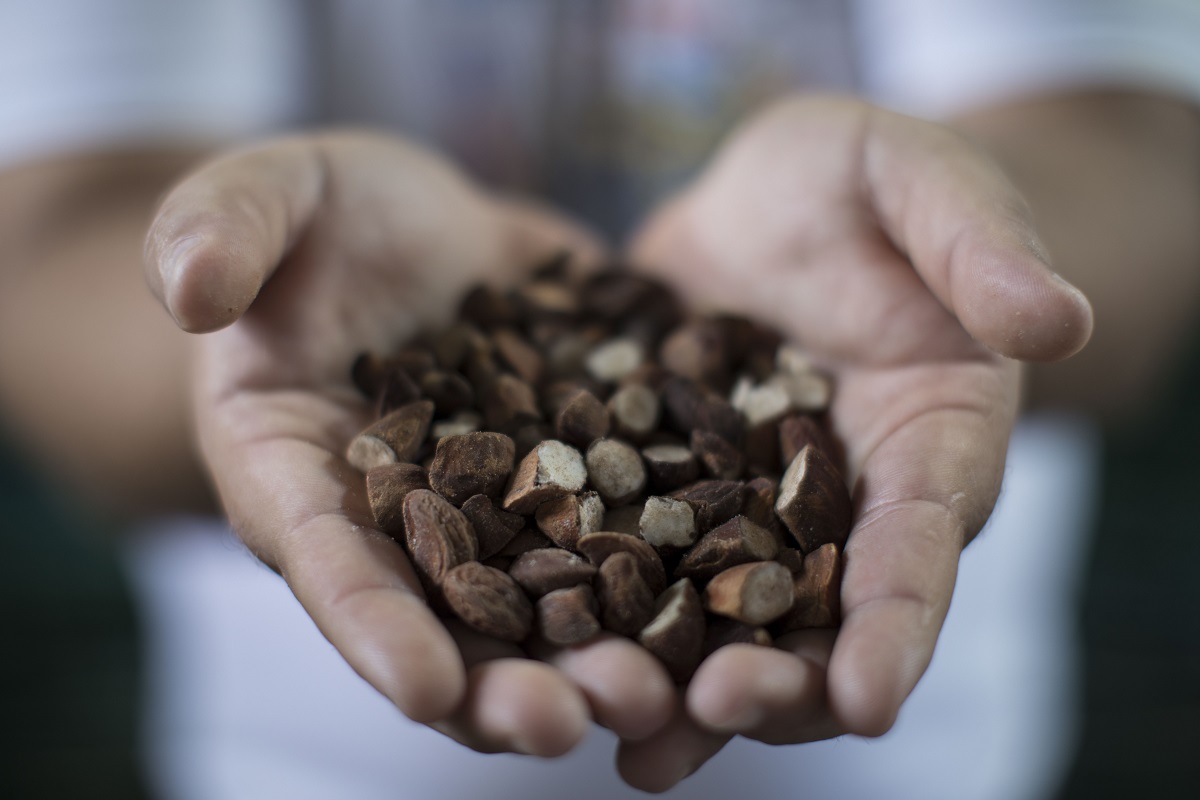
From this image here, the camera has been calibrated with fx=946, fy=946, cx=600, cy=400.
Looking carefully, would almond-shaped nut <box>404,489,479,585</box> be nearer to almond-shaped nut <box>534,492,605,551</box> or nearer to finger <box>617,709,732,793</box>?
almond-shaped nut <box>534,492,605,551</box>

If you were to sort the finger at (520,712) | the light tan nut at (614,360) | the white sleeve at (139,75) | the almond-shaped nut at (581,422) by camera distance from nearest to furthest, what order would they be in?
the finger at (520,712), the almond-shaped nut at (581,422), the light tan nut at (614,360), the white sleeve at (139,75)

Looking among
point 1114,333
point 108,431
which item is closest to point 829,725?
point 1114,333

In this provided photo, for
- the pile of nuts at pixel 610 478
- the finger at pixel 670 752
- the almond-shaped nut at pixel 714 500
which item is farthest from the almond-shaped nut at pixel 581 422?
the finger at pixel 670 752

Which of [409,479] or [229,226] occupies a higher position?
[229,226]

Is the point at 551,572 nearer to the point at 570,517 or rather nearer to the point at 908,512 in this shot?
the point at 570,517

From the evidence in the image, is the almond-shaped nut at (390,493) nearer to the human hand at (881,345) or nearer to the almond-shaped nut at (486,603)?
the almond-shaped nut at (486,603)

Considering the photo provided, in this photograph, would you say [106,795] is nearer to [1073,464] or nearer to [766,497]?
[766,497]

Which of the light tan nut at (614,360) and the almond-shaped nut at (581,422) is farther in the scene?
the light tan nut at (614,360)
